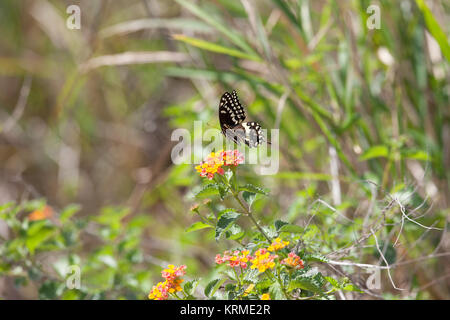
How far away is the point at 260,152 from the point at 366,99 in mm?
391

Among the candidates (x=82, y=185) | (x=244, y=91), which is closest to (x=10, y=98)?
(x=82, y=185)

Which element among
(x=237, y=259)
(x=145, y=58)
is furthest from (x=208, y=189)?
(x=145, y=58)

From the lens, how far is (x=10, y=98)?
126 inches

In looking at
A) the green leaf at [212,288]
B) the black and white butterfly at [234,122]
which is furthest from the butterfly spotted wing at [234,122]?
the green leaf at [212,288]

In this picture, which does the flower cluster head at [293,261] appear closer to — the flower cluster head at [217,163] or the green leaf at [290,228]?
the green leaf at [290,228]

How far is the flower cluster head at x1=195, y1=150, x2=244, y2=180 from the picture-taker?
0.83 metres

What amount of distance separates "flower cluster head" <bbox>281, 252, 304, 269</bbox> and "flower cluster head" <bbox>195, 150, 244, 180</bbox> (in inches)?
7.2

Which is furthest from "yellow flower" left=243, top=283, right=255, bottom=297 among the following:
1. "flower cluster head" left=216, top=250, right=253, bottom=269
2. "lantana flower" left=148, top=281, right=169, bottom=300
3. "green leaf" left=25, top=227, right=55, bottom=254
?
"green leaf" left=25, top=227, right=55, bottom=254

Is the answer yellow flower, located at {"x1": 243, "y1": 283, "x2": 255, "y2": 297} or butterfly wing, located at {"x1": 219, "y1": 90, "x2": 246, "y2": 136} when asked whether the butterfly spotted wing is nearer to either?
butterfly wing, located at {"x1": 219, "y1": 90, "x2": 246, "y2": 136}

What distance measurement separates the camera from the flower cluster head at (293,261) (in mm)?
798

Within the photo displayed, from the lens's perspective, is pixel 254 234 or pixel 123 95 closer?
pixel 254 234

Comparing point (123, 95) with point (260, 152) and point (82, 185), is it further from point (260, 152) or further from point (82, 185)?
point (260, 152)
